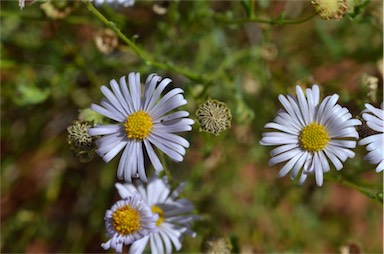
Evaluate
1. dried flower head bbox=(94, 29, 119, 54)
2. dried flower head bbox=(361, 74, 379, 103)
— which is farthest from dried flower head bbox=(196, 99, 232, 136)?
dried flower head bbox=(94, 29, 119, 54)

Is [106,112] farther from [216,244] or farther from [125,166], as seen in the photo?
[216,244]

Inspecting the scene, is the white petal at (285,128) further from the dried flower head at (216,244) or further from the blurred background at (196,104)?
the dried flower head at (216,244)

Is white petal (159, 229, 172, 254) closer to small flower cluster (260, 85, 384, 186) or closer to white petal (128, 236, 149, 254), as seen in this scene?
white petal (128, 236, 149, 254)

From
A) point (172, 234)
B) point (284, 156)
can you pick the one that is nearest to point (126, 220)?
point (172, 234)

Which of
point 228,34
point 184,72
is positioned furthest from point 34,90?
point 228,34

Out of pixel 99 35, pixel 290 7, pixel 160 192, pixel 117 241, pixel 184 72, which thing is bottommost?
pixel 117 241

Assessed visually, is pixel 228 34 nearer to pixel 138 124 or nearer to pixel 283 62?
pixel 283 62
